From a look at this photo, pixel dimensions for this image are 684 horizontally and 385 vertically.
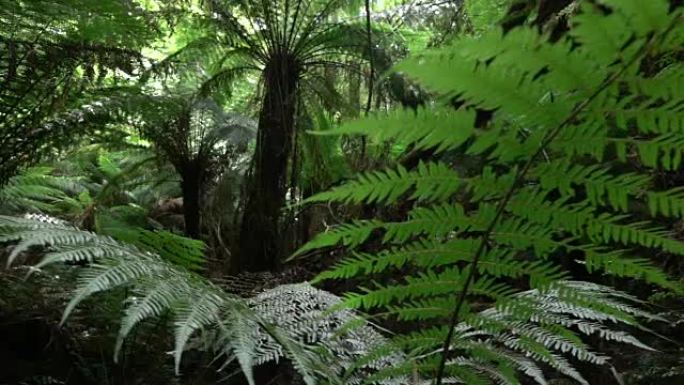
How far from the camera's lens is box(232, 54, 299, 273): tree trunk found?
9.99 feet

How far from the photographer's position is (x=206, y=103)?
3988mm

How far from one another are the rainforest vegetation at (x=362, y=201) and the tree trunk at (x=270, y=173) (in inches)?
0.6

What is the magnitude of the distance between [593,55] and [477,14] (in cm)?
248

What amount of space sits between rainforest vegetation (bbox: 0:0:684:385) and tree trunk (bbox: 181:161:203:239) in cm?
1

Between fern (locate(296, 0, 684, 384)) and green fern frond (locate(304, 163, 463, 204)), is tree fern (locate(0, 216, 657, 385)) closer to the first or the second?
fern (locate(296, 0, 684, 384))

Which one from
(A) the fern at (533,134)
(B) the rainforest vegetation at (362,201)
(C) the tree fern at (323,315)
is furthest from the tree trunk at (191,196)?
(A) the fern at (533,134)

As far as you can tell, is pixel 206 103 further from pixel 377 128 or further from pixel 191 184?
pixel 377 128

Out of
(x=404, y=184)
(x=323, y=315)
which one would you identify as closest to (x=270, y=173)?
(x=323, y=315)

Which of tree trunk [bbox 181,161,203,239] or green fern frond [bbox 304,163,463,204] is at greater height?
tree trunk [bbox 181,161,203,239]

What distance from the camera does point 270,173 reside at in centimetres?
319

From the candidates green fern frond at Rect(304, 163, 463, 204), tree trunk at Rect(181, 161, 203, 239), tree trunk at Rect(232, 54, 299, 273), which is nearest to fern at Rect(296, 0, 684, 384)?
green fern frond at Rect(304, 163, 463, 204)

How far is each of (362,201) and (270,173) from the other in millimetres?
1122

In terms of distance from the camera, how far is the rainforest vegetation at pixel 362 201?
27.3 inches

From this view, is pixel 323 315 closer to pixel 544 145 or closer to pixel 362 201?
pixel 544 145
